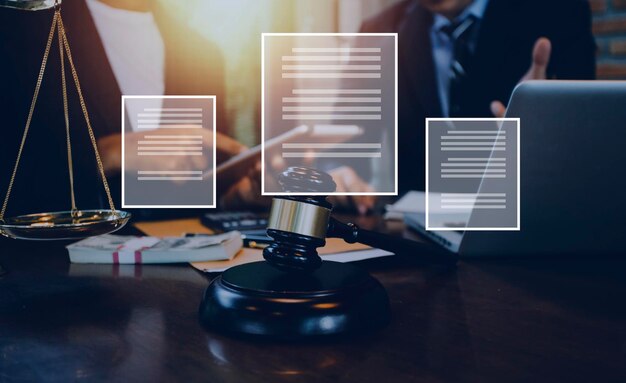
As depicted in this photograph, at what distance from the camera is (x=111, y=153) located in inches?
65.1

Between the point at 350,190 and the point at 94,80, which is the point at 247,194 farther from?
the point at 94,80

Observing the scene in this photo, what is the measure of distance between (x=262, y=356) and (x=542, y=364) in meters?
0.26

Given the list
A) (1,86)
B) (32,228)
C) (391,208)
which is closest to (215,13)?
(1,86)

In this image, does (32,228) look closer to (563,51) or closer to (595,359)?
(595,359)

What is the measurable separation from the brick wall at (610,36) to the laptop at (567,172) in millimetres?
1869

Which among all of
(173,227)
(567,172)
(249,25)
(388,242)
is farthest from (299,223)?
(249,25)

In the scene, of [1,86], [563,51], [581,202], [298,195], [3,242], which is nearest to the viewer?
[298,195]

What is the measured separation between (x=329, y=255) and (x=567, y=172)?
0.40 metres

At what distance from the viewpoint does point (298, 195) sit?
2.21 feet

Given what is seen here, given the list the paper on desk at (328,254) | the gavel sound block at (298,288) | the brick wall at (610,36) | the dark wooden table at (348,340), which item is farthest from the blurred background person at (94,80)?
the brick wall at (610,36)
